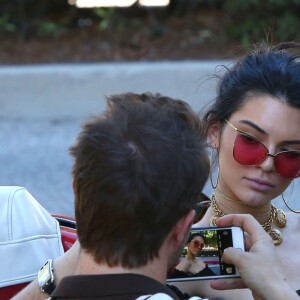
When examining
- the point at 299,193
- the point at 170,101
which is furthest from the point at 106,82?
the point at 170,101

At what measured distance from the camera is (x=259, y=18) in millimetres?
10422

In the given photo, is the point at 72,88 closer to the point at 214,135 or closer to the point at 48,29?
the point at 48,29

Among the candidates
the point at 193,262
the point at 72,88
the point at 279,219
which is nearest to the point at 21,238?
the point at 193,262

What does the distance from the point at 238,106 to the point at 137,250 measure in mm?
1008

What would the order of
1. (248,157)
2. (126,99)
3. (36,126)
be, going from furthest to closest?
(36,126)
(248,157)
(126,99)

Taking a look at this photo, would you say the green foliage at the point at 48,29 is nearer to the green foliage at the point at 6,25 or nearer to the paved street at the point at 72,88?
the green foliage at the point at 6,25

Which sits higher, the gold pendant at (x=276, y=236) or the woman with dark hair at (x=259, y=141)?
the woman with dark hair at (x=259, y=141)

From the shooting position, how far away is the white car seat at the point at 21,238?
228cm

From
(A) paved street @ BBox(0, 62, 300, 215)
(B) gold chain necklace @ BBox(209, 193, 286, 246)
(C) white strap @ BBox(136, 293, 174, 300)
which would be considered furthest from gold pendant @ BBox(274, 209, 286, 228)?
(A) paved street @ BBox(0, 62, 300, 215)

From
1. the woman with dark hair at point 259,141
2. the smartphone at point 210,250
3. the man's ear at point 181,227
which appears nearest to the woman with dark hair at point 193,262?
the smartphone at point 210,250

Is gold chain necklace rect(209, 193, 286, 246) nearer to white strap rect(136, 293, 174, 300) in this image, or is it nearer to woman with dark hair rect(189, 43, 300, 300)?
woman with dark hair rect(189, 43, 300, 300)

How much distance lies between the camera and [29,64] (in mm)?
10023

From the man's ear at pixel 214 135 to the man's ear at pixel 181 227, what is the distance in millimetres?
896

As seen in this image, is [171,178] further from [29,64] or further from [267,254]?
[29,64]
